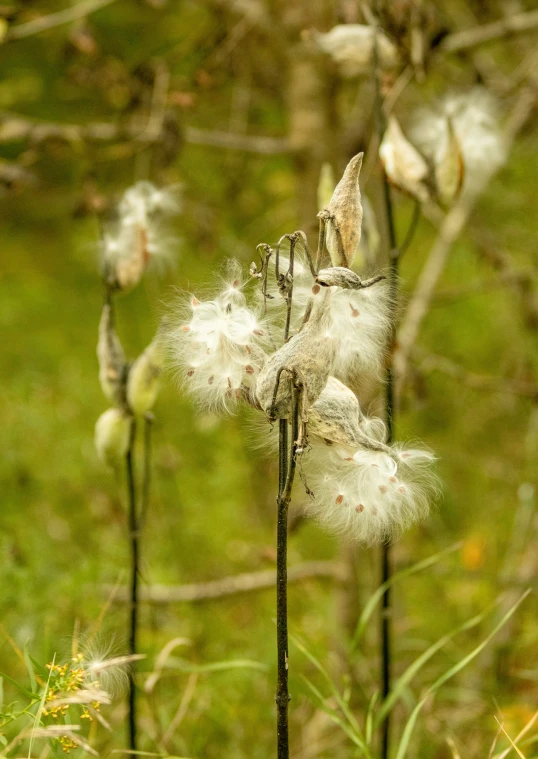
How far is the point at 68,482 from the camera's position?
324 centimetres

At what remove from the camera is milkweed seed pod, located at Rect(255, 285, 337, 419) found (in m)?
0.81

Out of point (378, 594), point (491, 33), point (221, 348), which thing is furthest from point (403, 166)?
point (491, 33)

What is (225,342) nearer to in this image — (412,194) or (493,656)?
(412,194)

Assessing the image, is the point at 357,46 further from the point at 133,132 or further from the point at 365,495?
the point at 133,132

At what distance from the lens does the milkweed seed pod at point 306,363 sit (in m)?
0.81

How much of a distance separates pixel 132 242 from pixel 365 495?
0.69m

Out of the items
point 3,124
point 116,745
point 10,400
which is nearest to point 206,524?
point 10,400

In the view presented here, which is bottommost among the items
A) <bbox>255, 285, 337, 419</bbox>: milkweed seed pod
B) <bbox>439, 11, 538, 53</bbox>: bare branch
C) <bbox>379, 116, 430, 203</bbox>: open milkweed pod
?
<bbox>255, 285, 337, 419</bbox>: milkweed seed pod

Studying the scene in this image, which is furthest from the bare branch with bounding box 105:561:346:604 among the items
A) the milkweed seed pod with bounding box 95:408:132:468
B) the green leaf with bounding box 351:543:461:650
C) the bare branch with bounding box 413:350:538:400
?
the milkweed seed pod with bounding box 95:408:132:468

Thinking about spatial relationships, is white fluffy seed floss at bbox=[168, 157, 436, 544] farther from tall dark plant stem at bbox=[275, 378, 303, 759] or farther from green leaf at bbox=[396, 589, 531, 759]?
green leaf at bbox=[396, 589, 531, 759]

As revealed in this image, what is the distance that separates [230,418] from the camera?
1105mm

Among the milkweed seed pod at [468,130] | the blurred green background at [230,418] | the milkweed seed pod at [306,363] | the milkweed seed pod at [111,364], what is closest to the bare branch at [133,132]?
the blurred green background at [230,418]

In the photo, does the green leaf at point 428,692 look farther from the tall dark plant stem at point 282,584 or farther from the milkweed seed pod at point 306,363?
the milkweed seed pod at point 306,363

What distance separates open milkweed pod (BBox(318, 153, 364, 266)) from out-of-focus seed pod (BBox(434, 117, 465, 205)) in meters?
0.58
